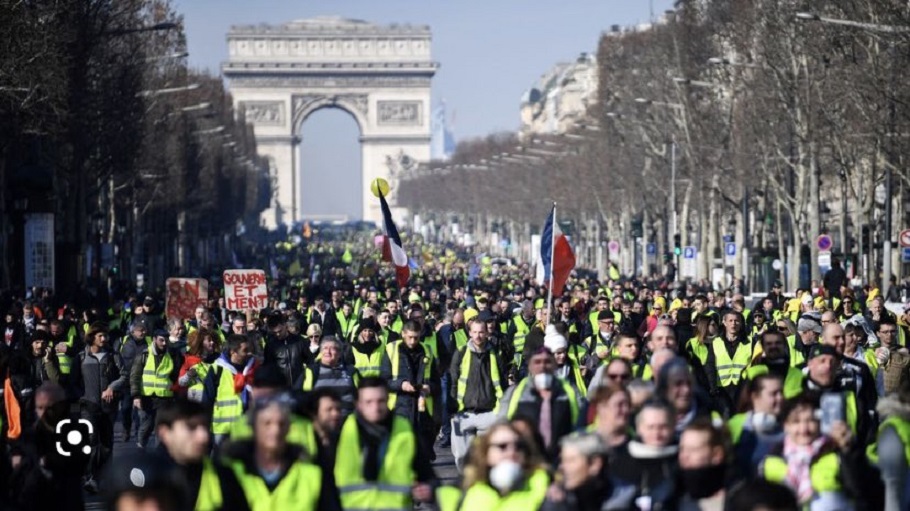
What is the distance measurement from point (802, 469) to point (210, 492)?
8.09 ft

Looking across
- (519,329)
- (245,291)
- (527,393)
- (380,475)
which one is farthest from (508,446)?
(245,291)

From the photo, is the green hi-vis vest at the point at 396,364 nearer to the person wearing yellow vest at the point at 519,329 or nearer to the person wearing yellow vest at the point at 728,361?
the person wearing yellow vest at the point at 728,361

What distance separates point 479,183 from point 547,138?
80.5 ft

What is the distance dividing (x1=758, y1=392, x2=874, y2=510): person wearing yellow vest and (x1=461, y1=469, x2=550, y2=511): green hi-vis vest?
1.37 m

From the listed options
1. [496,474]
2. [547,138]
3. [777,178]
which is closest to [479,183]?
[547,138]

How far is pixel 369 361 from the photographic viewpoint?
64.7 feet

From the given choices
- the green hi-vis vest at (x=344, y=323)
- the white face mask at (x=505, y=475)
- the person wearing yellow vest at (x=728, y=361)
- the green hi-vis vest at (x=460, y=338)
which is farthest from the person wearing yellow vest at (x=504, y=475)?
the green hi-vis vest at (x=344, y=323)

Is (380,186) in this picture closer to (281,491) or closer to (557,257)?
(557,257)

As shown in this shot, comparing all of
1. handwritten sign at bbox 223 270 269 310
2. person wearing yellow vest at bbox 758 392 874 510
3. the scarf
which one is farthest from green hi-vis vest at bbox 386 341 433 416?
handwritten sign at bbox 223 270 269 310

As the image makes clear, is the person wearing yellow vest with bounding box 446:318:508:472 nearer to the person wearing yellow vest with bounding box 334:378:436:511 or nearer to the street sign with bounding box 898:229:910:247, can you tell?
the person wearing yellow vest with bounding box 334:378:436:511

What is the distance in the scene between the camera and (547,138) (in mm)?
127062

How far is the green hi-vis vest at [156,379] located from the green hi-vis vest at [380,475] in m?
9.72

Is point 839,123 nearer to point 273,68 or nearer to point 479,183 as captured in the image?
point 479,183

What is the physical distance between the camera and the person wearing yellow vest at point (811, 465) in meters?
11.4
